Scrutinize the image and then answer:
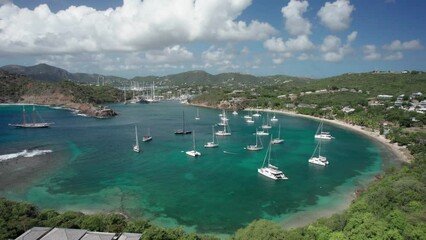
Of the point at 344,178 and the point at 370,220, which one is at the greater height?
the point at 370,220

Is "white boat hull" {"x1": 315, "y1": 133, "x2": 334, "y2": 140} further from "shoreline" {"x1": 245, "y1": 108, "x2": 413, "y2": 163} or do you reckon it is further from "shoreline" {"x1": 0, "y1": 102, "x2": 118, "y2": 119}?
"shoreline" {"x1": 0, "y1": 102, "x2": 118, "y2": 119}

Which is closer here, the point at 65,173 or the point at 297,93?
the point at 65,173

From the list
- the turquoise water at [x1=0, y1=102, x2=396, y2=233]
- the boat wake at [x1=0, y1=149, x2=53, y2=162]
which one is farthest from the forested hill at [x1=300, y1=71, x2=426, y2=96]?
the boat wake at [x1=0, y1=149, x2=53, y2=162]

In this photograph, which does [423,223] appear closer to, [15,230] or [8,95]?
[15,230]

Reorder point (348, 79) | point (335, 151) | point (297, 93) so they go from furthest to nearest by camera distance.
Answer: point (348, 79)
point (297, 93)
point (335, 151)

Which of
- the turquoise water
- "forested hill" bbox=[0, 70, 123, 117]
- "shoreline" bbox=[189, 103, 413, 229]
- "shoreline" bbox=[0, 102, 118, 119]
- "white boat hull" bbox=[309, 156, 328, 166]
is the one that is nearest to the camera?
"shoreline" bbox=[189, 103, 413, 229]

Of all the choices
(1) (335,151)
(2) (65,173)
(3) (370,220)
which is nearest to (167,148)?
(2) (65,173)

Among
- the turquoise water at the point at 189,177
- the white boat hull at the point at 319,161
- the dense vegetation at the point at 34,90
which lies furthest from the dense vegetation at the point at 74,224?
the dense vegetation at the point at 34,90

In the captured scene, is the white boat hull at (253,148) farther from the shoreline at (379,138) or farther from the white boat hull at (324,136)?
the shoreline at (379,138)
